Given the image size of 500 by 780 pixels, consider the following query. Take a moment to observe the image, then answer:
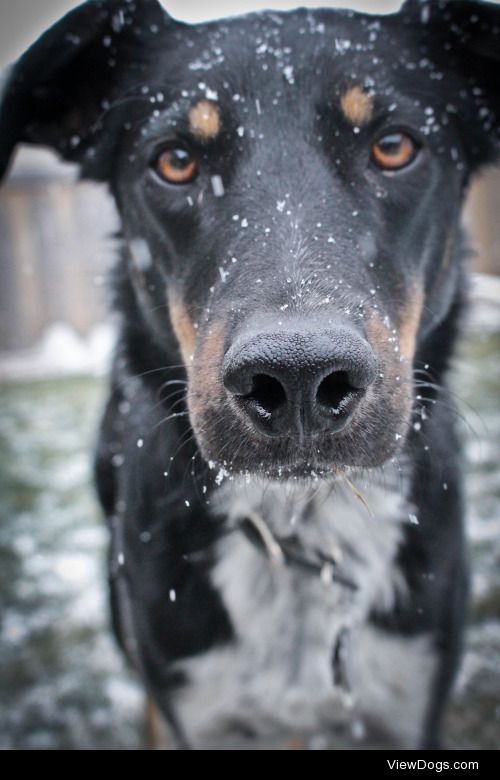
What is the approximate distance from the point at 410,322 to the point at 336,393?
62cm

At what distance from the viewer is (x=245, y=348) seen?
1325 mm

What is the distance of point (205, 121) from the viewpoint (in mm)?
1836

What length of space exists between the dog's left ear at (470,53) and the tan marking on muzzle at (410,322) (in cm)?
61

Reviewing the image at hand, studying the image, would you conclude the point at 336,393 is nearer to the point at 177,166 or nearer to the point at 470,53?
the point at 177,166

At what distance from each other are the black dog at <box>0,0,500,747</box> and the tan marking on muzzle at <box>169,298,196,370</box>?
0.04 ft

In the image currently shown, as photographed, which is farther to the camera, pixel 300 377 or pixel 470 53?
pixel 470 53

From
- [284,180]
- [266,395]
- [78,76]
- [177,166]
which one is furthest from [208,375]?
[78,76]

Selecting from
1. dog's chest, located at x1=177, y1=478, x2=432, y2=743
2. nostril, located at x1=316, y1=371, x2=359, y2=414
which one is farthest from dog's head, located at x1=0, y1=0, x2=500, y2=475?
dog's chest, located at x1=177, y1=478, x2=432, y2=743

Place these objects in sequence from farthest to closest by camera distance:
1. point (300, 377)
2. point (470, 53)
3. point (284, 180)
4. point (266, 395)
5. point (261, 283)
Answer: point (470, 53) → point (284, 180) → point (261, 283) → point (266, 395) → point (300, 377)

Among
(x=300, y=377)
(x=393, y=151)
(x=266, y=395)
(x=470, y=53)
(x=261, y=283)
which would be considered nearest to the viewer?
(x=300, y=377)

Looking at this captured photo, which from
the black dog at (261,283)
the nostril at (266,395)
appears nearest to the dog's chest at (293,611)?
the black dog at (261,283)

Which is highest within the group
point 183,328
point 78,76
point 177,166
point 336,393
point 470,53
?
point 78,76

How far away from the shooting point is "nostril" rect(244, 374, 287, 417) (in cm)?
136

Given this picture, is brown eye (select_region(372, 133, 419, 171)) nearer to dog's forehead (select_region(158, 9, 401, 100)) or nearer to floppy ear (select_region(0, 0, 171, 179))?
dog's forehead (select_region(158, 9, 401, 100))
